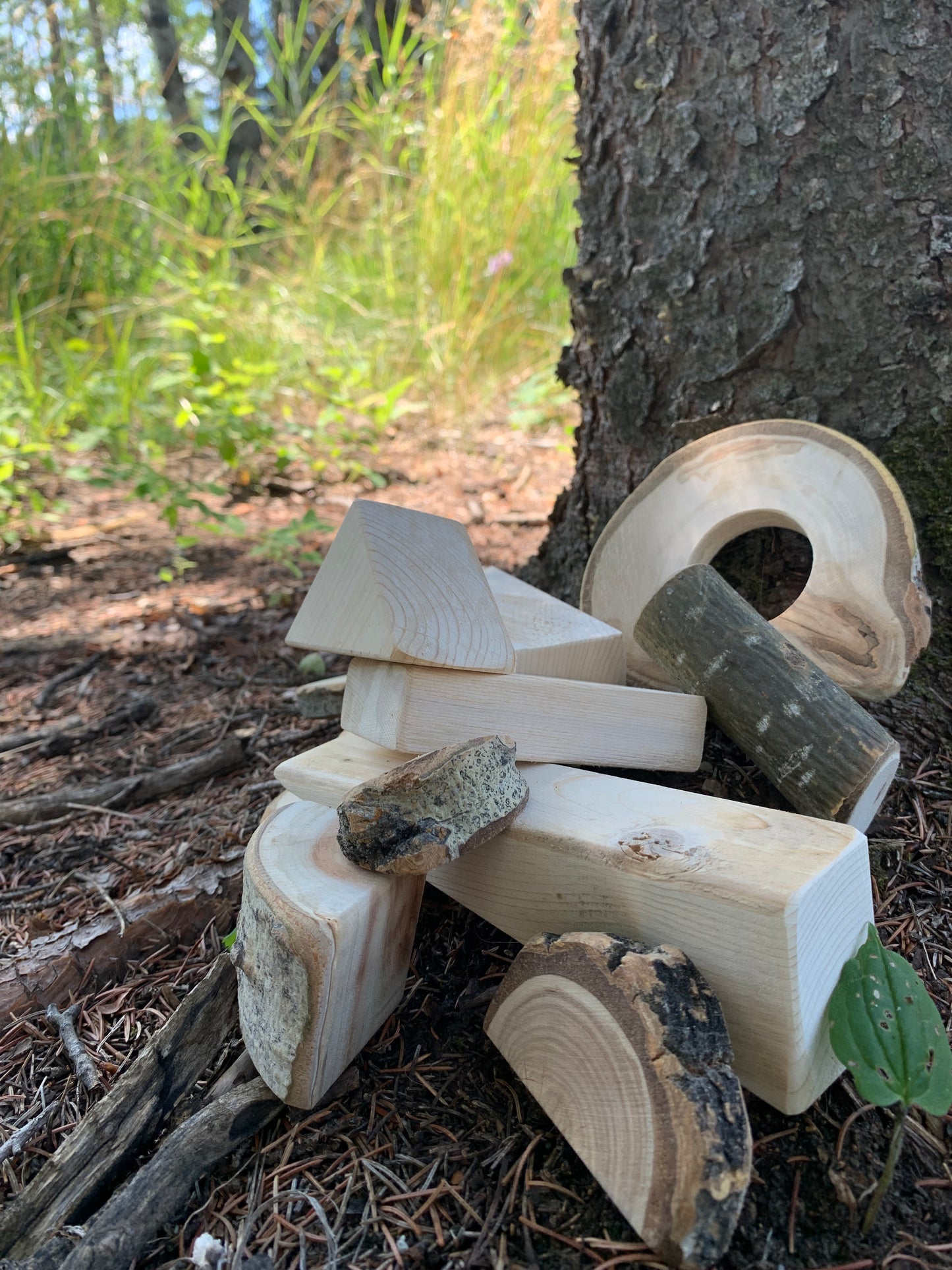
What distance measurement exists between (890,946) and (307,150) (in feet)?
16.2

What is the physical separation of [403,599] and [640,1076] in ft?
2.53

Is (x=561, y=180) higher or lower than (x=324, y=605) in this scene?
higher

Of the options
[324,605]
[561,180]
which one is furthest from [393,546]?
[561,180]

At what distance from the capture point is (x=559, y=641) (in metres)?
1.65

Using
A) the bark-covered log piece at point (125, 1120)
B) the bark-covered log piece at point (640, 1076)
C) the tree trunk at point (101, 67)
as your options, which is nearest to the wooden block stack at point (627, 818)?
the bark-covered log piece at point (640, 1076)

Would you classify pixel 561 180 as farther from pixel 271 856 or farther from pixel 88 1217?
pixel 88 1217

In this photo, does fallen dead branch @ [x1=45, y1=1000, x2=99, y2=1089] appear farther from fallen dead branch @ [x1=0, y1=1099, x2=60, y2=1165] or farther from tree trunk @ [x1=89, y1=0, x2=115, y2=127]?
tree trunk @ [x1=89, y1=0, x2=115, y2=127]

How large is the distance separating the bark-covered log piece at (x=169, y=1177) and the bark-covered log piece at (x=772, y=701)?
3.21 feet

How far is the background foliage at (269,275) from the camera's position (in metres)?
3.99

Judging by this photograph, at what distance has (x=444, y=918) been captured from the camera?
4.81ft

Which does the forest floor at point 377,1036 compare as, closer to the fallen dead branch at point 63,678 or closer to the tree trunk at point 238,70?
the fallen dead branch at point 63,678

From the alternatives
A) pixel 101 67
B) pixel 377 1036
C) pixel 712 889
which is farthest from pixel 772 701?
pixel 101 67

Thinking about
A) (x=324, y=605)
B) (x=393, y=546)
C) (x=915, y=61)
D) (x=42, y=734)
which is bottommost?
(x=42, y=734)

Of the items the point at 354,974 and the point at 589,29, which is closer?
the point at 354,974
